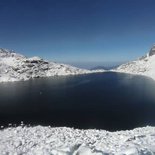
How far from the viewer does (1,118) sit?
8256 centimetres

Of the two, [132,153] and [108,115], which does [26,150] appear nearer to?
[132,153]

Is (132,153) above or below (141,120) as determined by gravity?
above

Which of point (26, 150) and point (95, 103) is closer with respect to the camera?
point (26, 150)

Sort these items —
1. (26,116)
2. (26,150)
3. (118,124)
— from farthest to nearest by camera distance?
(26,116), (118,124), (26,150)

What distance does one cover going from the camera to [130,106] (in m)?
104

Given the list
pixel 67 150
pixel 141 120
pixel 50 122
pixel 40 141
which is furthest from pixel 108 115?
pixel 67 150

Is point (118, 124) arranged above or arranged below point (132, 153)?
below

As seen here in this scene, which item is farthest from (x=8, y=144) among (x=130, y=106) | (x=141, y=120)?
(x=130, y=106)

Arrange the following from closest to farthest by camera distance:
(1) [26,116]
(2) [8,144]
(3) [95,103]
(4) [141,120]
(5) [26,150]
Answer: (5) [26,150] → (2) [8,144] → (4) [141,120] → (1) [26,116] → (3) [95,103]

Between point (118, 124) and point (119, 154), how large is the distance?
158ft

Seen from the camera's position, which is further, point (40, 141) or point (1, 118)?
point (1, 118)

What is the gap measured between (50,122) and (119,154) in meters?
52.7

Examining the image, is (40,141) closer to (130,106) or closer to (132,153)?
(132,153)

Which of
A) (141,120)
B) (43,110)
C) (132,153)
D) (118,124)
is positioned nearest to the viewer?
(132,153)
